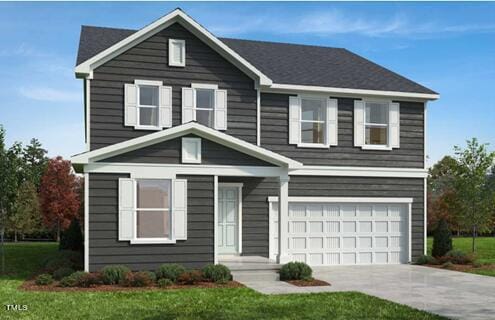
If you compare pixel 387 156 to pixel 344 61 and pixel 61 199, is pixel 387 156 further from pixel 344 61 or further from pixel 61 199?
pixel 61 199

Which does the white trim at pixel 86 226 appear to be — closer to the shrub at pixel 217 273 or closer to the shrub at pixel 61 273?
the shrub at pixel 61 273

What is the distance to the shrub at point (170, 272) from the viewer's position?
52.1ft

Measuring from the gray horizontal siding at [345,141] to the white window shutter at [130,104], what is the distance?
4467mm

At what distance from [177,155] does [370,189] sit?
26.4 feet

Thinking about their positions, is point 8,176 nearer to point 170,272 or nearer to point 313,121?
point 170,272

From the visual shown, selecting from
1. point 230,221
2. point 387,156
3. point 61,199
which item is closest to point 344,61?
point 387,156

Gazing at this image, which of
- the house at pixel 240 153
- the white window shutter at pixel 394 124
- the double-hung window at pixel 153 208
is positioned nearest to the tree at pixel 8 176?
the house at pixel 240 153

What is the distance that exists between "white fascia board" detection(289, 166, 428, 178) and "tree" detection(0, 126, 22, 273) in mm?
9213

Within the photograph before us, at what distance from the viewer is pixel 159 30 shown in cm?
1881

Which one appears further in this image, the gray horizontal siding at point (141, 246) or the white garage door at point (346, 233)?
the white garage door at point (346, 233)

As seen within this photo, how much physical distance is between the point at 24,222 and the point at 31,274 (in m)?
22.5

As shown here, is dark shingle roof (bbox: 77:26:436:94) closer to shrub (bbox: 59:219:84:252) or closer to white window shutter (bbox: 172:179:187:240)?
white window shutter (bbox: 172:179:187:240)

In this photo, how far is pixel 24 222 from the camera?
39.6 meters

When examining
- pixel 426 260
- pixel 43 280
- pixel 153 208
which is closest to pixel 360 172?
pixel 426 260
